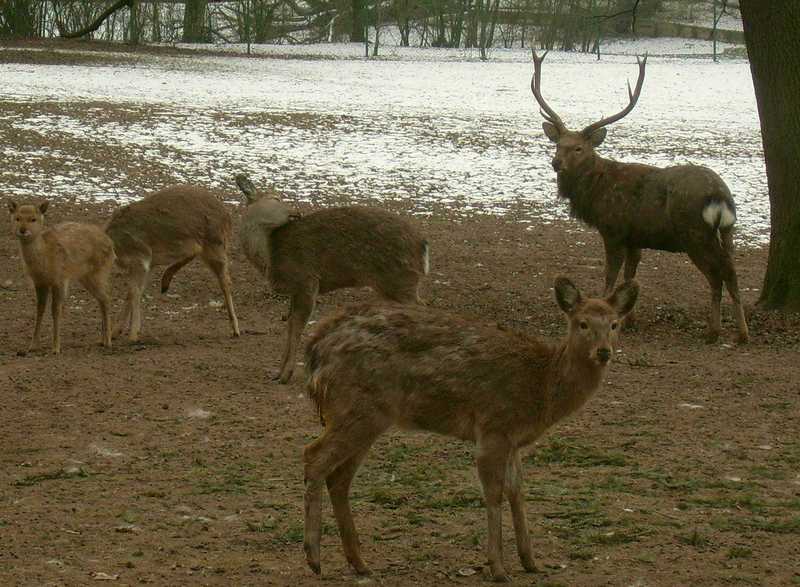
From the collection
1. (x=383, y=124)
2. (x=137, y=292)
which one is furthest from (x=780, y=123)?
(x=383, y=124)

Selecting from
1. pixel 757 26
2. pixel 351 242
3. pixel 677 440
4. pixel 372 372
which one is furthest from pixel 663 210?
pixel 372 372

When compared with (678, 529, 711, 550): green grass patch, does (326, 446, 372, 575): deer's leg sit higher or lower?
higher

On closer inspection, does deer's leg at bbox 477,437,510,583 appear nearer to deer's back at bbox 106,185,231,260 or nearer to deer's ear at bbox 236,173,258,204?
deer's ear at bbox 236,173,258,204

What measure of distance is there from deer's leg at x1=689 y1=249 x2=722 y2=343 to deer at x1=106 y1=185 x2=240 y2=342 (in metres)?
3.93

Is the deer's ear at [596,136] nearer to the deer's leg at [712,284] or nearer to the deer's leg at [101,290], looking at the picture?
the deer's leg at [712,284]

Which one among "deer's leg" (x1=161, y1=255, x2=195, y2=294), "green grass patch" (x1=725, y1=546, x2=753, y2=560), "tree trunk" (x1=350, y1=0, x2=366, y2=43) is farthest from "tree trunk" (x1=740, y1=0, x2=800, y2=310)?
"tree trunk" (x1=350, y1=0, x2=366, y2=43)

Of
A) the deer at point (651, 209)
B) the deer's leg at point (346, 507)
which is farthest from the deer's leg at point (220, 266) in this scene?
the deer's leg at point (346, 507)

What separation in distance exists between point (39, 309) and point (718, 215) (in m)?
5.58

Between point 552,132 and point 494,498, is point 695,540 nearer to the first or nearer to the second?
point 494,498

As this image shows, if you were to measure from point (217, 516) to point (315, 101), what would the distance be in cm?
2151

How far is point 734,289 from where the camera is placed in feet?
35.8

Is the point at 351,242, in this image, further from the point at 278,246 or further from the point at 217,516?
the point at 217,516

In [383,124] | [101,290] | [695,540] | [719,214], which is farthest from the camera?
[383,124]

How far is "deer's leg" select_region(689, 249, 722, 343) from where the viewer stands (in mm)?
10930
